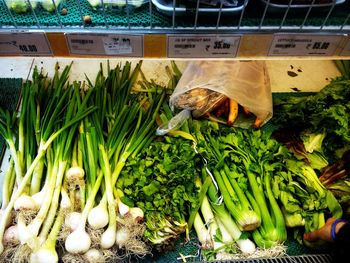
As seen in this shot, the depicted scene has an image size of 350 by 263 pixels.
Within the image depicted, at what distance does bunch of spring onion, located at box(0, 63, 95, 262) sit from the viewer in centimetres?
115

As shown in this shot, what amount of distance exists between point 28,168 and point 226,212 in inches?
32.0

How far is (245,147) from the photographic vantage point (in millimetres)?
1448

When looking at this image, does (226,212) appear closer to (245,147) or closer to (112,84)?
(245,147)

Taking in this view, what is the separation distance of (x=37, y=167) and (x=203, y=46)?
2.79 ft

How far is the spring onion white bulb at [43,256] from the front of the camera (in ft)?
3.63

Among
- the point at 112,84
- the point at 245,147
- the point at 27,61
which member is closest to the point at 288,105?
the point at 245,147

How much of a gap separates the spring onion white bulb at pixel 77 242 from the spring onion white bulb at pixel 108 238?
53mm

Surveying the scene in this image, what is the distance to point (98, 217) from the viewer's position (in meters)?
1.20

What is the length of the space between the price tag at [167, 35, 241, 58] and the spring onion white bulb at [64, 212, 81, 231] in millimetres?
712

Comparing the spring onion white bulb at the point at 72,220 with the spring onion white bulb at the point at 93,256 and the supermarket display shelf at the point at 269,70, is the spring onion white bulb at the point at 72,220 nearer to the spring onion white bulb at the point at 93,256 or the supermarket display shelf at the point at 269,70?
the spring onion white bulb at the point at 93,256

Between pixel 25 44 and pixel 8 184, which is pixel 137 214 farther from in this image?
pixel 25 44

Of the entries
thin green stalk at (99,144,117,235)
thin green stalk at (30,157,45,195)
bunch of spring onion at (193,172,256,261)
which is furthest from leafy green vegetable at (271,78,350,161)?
thin green stalk at (30,157,45,195)

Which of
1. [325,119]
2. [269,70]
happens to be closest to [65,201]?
[325,119]

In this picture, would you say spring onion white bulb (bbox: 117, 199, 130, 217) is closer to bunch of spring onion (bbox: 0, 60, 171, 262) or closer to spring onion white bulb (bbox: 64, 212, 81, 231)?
bunch of spring onion (bbox: 0, 60, 171, 262)
